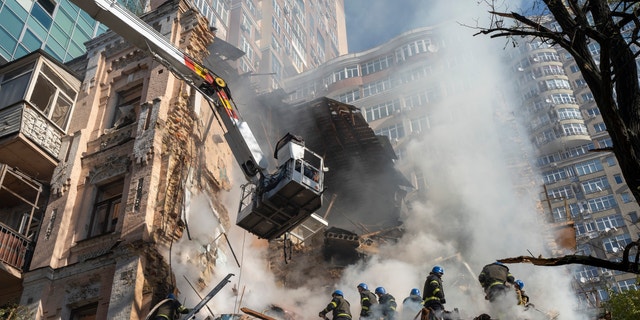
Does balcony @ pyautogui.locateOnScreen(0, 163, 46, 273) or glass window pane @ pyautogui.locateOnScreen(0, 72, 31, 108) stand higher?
glass window pane @ pyautogui.locateOnScreen(0, 72, 31, 108)

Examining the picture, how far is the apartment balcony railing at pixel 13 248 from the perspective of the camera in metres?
13.9

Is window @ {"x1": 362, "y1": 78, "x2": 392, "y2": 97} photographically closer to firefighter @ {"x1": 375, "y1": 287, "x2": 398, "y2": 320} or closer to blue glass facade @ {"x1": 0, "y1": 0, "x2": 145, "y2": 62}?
→ blue glass facade @ {"x1": 0, "y1": 0, "x2": 145, "y2": 62}

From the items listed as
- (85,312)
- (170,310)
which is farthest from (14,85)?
(170,310)

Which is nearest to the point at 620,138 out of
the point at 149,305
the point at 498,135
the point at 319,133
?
the point at 149,305

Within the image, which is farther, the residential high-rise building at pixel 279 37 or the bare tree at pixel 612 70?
the residential high-rise building at pixel 279 37

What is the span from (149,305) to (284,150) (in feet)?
16.5

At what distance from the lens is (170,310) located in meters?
11.4

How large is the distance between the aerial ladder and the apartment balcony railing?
597 centimetres

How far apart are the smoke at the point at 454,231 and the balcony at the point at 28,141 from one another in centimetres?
486

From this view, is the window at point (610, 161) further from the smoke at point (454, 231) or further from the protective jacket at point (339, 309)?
the protective jacket at point (339, 309)

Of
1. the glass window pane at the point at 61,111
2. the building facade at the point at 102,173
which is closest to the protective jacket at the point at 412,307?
the building facade at the point at 102,173

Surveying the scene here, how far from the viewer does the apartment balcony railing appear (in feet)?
45.7

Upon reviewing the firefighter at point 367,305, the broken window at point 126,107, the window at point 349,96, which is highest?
the window at point 349,96

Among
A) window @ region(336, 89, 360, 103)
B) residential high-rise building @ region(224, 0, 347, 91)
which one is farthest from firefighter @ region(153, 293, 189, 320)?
window @ region(336, 89, 360, 103)
